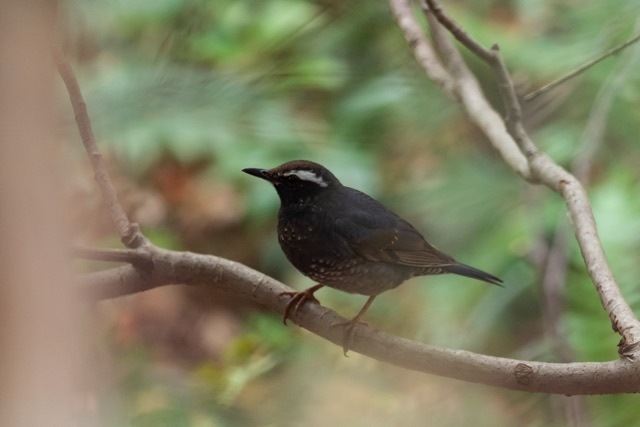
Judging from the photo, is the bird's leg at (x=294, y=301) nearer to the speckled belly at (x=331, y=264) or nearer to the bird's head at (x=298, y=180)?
the speckled belly at (x=331, y=264)

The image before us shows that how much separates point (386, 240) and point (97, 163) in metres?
0.75

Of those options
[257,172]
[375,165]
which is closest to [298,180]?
[257,172]

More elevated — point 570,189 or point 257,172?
point 257,172

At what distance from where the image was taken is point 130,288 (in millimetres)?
1935

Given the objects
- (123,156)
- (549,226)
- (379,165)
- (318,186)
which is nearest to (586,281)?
(549,226)

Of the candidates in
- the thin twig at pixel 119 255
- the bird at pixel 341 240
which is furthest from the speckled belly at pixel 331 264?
the thin twig at pixel 119 255

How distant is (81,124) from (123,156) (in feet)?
3.86

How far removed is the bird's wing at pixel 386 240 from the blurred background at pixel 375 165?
0.61m

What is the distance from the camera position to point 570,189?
187 centimetres

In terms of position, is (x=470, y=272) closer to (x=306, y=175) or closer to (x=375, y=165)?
(x=306, y=175)

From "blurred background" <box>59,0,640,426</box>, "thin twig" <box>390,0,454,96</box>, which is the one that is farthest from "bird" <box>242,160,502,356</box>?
"blurred background" <box>59,0,640,426</box>

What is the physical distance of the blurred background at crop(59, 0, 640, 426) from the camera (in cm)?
245

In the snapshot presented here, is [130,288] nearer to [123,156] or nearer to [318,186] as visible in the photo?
[318,186]

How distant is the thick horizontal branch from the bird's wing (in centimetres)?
19
